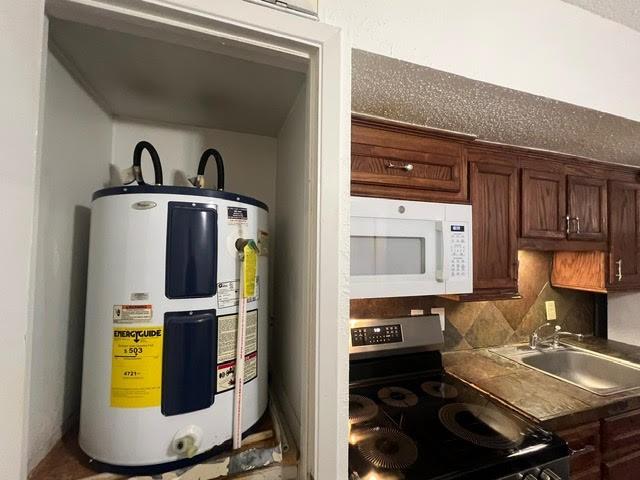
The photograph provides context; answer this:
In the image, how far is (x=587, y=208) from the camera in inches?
63.6

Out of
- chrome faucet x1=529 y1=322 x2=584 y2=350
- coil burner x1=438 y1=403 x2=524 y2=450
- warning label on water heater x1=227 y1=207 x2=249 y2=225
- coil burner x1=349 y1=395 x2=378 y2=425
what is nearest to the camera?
warning label on water heater x1=227 y1=207 x2=249 y2=225

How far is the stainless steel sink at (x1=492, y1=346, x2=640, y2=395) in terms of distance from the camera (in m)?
1.63

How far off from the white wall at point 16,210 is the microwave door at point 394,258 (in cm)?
88

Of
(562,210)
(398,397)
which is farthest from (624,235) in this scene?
(398,397)

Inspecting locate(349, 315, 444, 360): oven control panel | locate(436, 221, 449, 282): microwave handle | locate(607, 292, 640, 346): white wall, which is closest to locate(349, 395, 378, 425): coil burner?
locate(349, 315, 444, 360): oven control panel

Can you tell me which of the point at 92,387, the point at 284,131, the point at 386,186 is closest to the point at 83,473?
the point at 92,387

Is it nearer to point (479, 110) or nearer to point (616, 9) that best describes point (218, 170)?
point (479, 110)

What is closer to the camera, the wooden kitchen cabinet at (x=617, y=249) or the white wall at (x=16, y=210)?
the white wall at (x=16, y=210)

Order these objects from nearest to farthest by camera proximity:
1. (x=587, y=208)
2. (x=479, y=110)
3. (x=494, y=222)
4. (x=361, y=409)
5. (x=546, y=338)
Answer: (x=479, y=110), (x=361, y=409), (x=494, y=222), (x=587, y=208), (x=546, y=338)

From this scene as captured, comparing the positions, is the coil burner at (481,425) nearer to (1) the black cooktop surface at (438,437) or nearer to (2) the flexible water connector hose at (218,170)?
(1) the black cooktop surface at (438,437)

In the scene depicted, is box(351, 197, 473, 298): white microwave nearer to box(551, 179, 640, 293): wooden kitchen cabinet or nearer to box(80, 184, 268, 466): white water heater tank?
box(80, 184, 268, 466): white water heater tank

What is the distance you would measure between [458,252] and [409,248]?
24cm

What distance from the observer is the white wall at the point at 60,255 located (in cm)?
65

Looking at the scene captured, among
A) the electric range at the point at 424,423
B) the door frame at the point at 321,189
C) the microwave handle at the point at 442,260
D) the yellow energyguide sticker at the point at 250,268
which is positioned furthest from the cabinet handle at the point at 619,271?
the yellow energyguide sticker at the point at 250,268
